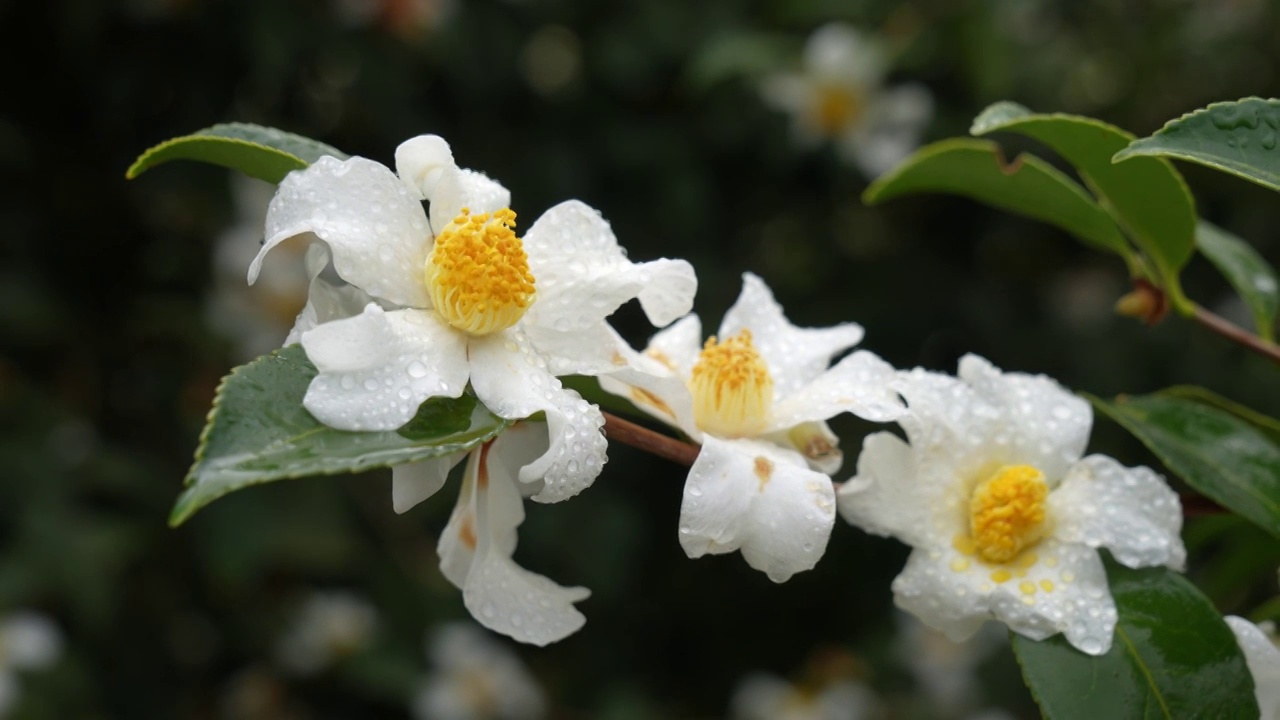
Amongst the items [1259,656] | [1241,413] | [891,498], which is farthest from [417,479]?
[1241,413]

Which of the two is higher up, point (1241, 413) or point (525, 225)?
point (1241, 413)

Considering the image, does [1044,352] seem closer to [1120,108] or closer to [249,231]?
[1120,108]

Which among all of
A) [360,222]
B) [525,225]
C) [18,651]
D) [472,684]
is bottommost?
[472,684]

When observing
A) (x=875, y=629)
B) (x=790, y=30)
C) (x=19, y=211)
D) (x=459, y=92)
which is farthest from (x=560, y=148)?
(x=875, y=629)

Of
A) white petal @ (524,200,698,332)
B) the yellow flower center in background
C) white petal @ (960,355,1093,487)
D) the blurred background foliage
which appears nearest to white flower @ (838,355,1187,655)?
white petal @ (960,355,1093,487)

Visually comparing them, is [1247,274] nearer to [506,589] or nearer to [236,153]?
[506,589]

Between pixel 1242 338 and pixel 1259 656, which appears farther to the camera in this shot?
pixel 1242 338
